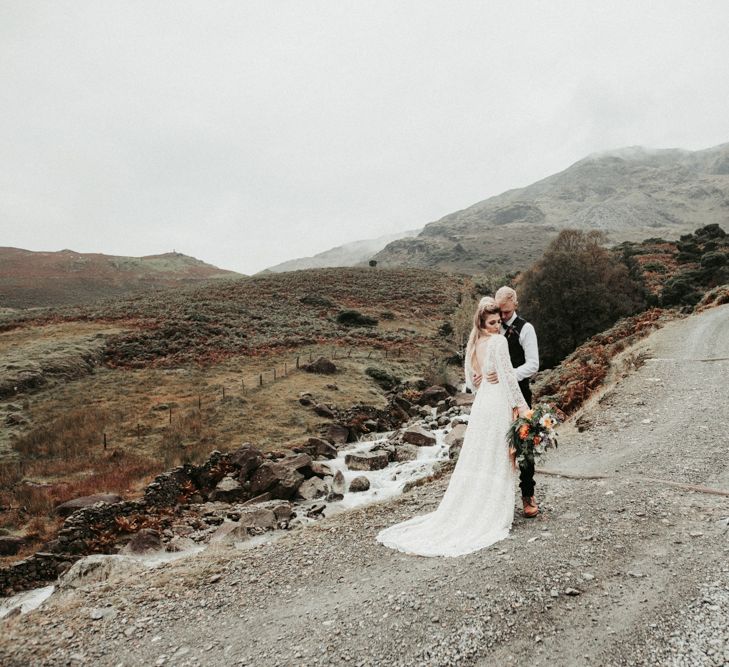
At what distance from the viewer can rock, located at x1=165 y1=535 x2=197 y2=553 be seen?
10922mm

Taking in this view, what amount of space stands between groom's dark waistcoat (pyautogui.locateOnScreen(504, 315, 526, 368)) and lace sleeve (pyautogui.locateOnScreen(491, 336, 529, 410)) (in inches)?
10.7

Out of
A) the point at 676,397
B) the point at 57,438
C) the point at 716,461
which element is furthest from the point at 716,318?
the point at 57,438

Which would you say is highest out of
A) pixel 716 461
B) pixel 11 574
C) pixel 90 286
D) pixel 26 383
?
pixel 90 286

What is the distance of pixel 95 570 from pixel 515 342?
874 centimetres

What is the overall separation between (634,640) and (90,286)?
314 feet

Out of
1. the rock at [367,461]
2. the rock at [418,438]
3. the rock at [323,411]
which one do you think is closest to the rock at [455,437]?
the rock at [418,438]

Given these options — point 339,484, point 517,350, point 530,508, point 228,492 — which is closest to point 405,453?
point 339,484

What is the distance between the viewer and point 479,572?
5.23 meters

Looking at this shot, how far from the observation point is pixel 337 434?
20.1 metres

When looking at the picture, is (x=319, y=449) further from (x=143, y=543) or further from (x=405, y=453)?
(x=143, y=543)

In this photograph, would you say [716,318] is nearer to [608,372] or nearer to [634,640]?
[608,372]

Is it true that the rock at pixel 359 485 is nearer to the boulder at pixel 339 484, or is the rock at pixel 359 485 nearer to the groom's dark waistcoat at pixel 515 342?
the boulder at pixel 339 484

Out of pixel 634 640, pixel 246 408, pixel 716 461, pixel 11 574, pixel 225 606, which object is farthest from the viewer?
pixel 246 408

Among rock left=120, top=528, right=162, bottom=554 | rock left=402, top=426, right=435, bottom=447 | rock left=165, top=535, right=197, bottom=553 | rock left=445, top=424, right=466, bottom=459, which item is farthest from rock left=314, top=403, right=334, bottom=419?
rock left=120, top=528, right=162, bottom=554
